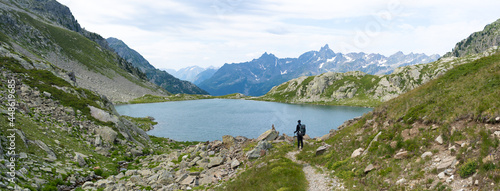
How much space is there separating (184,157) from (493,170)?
1260 inches

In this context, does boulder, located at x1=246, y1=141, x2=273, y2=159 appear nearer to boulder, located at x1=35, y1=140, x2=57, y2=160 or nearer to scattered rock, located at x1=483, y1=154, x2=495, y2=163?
scattered rock, located at x1=483, y1=154, x2=495, y2=163

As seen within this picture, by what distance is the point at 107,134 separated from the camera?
38.2 meters

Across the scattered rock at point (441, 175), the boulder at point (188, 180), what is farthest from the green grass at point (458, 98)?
the boulder at point (188, 180)

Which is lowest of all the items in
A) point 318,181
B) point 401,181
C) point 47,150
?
point 318,181

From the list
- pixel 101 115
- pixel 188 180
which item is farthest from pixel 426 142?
pixel 101 115

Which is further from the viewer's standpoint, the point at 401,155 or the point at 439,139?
the point at 401,155

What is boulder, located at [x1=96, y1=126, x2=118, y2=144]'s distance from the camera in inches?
1481

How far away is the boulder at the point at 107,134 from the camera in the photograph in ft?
123

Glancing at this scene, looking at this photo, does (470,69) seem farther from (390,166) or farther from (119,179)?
(119,179)

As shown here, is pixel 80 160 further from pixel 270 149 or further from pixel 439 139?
pixel 439 139

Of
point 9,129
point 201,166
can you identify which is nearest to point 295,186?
point 201,166

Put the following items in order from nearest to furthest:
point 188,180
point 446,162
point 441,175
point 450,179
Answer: point 450,179
point 441,175
point 446,162
point 188,180

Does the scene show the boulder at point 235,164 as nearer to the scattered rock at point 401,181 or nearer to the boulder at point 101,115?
the scattered rock at point 401,181

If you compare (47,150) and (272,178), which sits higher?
(47,150)
